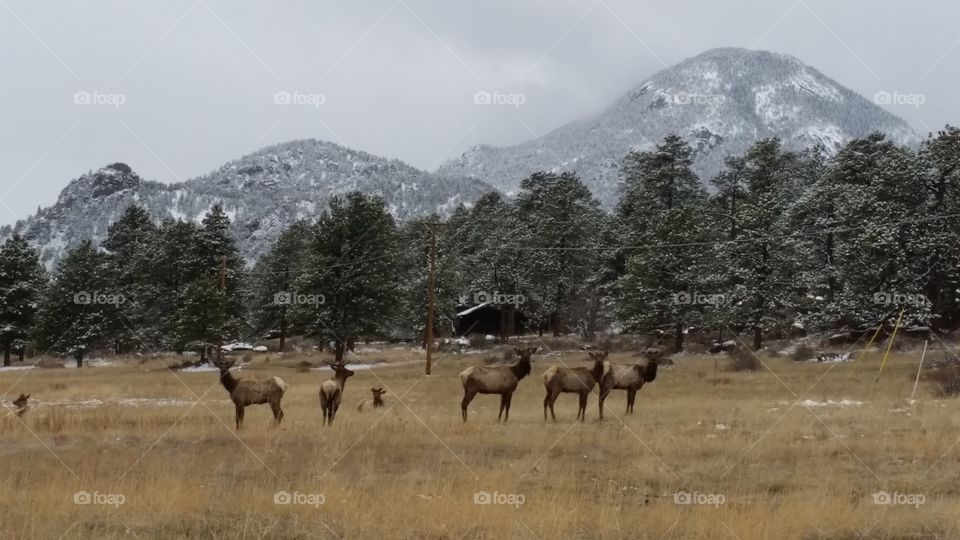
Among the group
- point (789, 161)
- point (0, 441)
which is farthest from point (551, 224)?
point (0, 441)

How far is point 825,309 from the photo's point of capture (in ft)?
135

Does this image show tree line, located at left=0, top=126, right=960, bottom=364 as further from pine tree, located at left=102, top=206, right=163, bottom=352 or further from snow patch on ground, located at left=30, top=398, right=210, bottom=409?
snow patch on ground, located at left=30, top=398, right=210, bottom=409

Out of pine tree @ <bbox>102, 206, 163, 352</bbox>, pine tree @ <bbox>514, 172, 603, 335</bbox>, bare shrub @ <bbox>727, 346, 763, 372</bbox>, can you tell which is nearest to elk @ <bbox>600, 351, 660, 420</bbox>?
bare shrub @ <bbox>727, 346, 763, 372</bbox>

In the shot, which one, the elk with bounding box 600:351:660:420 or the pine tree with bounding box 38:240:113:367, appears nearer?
the elk with bounding box 600:351:660:420

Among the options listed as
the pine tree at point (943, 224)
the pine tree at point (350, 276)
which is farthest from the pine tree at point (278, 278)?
the pine tree at point (943, 224)

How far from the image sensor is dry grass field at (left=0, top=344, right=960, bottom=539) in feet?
28.5

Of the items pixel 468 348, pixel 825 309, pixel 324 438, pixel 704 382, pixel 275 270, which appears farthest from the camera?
pixel 275 270

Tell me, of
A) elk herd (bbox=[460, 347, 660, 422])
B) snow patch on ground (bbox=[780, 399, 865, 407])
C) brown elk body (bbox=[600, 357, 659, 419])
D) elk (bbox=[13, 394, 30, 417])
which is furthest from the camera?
snow patch on ground (bbox=[780, 399, 865, 407])

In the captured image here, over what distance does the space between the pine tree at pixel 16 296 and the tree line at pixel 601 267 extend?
0.15m

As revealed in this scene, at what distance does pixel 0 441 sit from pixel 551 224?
50241 millimetres

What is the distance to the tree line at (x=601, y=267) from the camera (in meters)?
41.8

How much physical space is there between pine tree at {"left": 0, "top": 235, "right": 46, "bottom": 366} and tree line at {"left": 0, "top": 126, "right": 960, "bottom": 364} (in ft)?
0.51

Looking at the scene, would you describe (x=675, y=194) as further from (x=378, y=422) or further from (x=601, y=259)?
(x=378, y=422)

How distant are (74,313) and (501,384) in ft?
150
